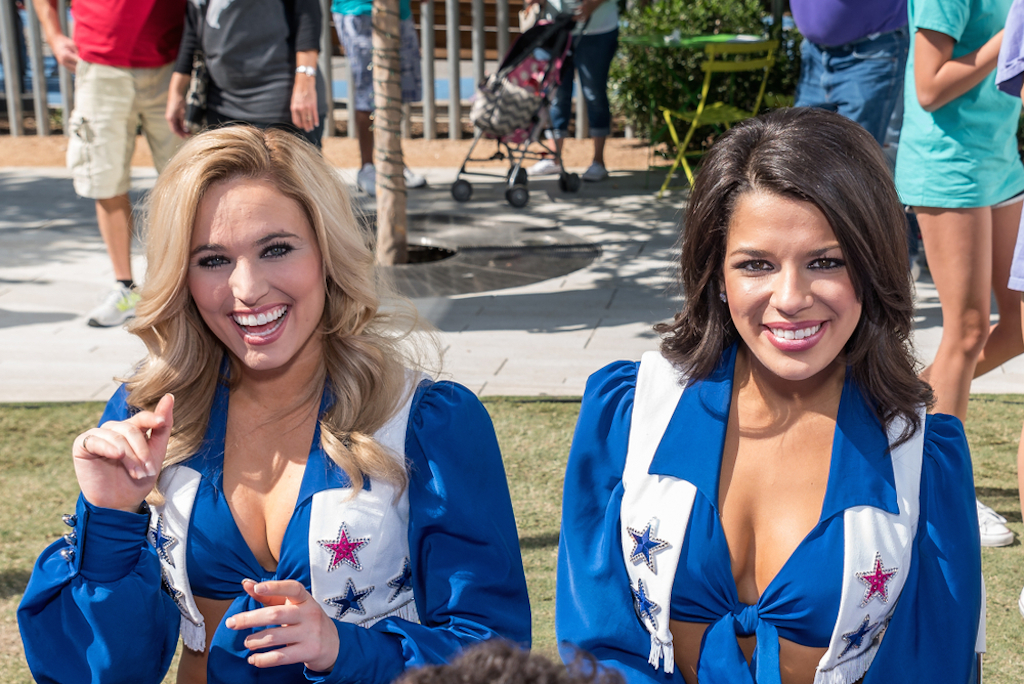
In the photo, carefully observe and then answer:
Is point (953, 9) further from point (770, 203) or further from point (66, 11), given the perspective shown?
point (66, 11)

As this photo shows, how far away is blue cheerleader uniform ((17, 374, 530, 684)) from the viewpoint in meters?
1.90

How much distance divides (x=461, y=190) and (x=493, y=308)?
2722 mm

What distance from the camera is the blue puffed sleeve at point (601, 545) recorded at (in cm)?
191

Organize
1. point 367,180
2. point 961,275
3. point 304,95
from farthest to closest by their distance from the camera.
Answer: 1. point 367,180
2. point 304,95
3. point 961,275

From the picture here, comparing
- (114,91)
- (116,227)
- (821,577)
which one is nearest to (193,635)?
(821,577)

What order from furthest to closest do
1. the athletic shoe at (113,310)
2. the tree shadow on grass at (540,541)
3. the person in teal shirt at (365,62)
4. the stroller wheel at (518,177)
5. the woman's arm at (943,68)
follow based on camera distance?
the stroller wheel at (518,177) < the person in teal shirt at (365,62) < the athletic shoe at (113,310) < the tree shadow on grass at (540,541) < the woman's arm at (943,68)

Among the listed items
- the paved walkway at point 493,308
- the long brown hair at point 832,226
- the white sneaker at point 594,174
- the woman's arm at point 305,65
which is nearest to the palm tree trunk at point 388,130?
the paved walkway at point 493,308

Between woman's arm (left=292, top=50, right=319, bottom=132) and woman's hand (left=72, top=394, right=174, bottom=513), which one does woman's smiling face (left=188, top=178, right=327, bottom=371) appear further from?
woman's arm (left=292, top=50, right=319, bottom=132)

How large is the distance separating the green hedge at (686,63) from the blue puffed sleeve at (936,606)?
23.6ft

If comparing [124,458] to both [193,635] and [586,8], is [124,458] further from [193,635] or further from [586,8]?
[586,8]

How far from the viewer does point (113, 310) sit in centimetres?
595

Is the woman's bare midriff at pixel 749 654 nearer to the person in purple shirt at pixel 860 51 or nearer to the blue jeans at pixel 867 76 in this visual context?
the person in purple shirt at pixel 860 51

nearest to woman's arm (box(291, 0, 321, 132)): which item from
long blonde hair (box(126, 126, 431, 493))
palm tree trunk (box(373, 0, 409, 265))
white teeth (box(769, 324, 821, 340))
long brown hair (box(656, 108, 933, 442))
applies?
palm tree trunk (box(373, 0, 409, 265))

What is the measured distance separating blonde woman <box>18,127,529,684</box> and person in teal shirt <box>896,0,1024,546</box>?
6.15ft
